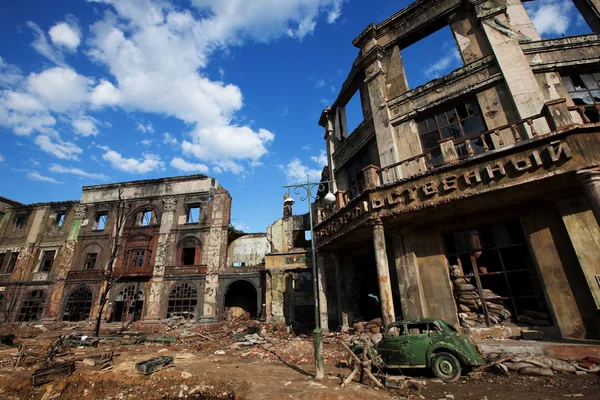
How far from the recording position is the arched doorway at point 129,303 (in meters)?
23.0

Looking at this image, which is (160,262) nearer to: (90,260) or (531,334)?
(90,260)

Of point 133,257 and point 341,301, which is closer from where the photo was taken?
point 341,301

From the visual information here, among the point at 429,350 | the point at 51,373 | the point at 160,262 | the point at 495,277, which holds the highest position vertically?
the point at 160,262

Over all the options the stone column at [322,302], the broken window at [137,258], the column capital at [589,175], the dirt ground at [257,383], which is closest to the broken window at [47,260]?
the broken window at [137,258]

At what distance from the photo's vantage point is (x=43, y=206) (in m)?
28.5

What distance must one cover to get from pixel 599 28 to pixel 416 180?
9.98m

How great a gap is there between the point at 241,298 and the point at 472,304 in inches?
833

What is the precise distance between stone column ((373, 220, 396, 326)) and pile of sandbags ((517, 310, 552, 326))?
12.7 feet

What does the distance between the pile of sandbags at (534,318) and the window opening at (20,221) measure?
4041 centimetres

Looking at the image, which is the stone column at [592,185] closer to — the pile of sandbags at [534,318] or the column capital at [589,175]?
the column capital at [589,175]

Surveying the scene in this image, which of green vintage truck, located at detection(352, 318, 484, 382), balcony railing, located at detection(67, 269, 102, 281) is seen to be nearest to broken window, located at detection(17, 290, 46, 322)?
balcony railing, located at detection(67, 269, 102, 281)

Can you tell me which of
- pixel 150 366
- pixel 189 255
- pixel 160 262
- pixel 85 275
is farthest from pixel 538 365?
pixel 85 275

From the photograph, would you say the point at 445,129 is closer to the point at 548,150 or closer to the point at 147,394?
the point at 548,150

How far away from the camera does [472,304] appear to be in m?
9.41
